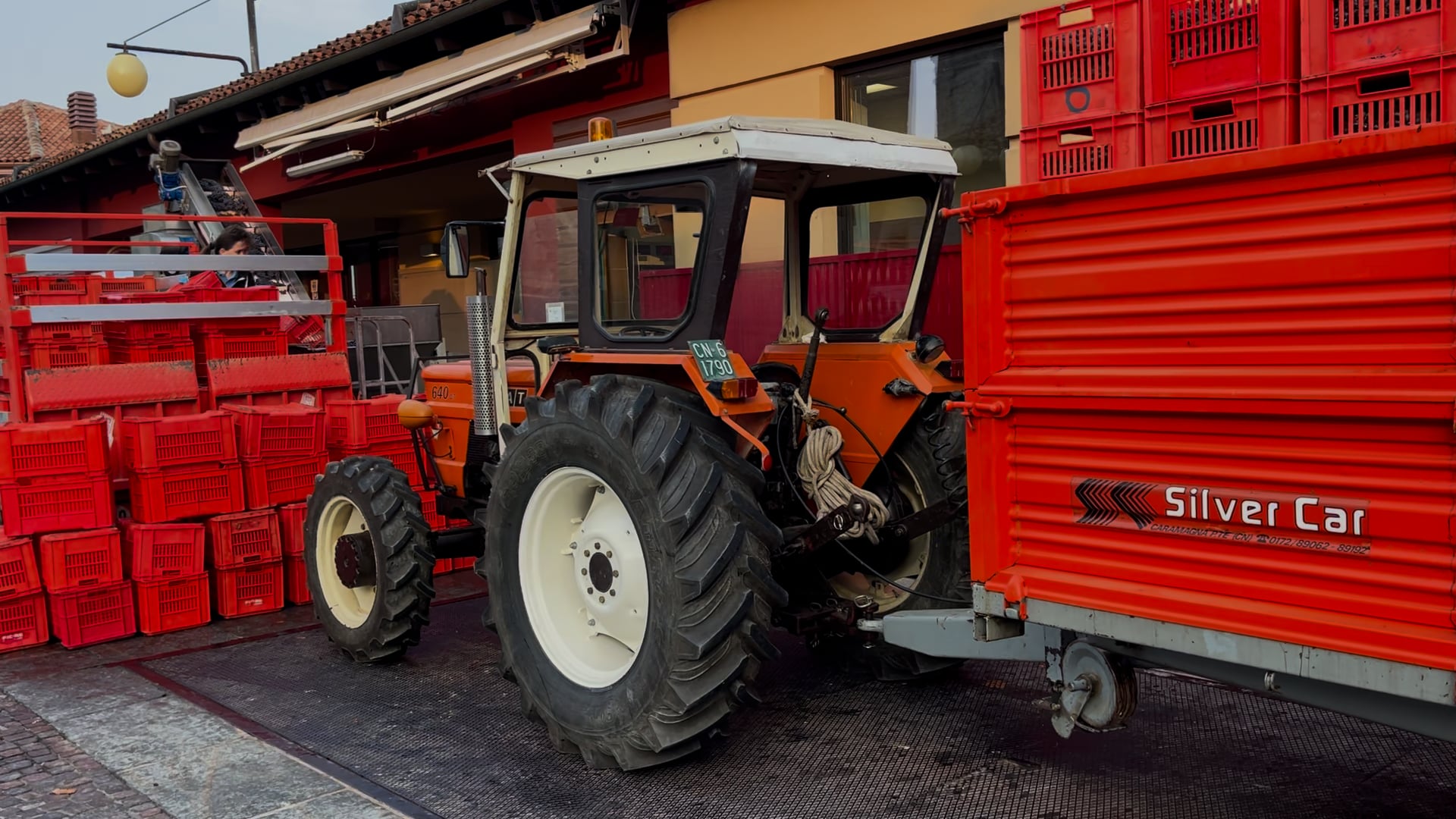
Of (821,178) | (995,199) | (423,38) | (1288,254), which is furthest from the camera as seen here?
(423,38)

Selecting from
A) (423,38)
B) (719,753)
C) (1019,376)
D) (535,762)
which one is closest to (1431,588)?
(1019,376)

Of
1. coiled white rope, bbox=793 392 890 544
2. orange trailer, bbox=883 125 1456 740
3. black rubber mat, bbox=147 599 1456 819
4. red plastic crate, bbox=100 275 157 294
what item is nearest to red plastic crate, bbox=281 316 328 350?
red plastic crate, bbox=100 275 157 294

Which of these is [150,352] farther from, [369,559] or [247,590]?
[369,559]

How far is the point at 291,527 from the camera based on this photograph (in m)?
6.91

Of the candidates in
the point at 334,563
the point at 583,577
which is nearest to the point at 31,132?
the point at 334,563

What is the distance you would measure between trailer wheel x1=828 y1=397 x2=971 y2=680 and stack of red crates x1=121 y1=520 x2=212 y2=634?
3827 mm

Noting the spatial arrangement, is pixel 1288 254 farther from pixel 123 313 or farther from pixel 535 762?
pixel 123 313

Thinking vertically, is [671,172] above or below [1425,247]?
above

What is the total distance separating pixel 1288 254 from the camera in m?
2.71

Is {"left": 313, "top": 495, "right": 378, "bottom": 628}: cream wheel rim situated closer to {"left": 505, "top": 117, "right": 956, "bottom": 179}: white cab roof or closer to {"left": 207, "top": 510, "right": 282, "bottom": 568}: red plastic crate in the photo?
{"left": 207, "top": 510, "right": 282, "bottom": 568}: red plastic crate

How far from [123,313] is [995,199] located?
682 cm

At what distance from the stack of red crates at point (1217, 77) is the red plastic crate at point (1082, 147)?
0.07 meters

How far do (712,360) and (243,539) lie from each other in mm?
3973

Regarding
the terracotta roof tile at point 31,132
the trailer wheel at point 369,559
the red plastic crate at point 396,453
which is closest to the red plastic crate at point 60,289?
the red plastic crate at point 396,453
